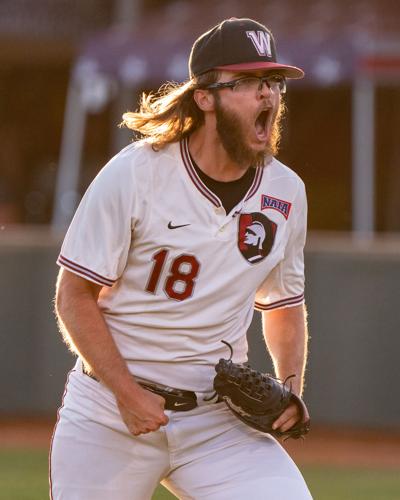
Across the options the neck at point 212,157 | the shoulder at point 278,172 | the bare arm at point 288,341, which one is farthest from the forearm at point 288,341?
the neck at point 212,157

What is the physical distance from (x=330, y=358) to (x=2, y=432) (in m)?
2.84

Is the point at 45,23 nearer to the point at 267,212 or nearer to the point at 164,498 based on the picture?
the point at 164,498

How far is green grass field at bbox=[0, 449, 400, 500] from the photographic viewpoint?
8.45 m

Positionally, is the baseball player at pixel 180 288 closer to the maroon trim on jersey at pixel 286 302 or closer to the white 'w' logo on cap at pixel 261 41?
the white 'w' logo on cap at pixel 261 41

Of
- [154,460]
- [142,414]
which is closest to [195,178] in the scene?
[142,414]

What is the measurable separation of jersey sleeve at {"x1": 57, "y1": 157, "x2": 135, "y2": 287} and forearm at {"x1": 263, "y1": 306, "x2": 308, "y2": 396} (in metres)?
0.75

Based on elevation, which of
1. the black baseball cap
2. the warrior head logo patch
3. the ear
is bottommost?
the warrior head logo patch

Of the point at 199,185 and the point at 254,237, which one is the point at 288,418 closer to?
the point at 254,237

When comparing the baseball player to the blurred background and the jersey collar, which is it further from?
the blurred background

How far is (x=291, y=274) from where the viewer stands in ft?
15.4

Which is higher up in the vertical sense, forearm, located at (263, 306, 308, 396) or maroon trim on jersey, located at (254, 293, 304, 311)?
maroon trim on jersey, located at (254, 293, 304, 311)

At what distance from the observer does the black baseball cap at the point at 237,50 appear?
4.30 meters

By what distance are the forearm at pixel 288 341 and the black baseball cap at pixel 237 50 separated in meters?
0.89

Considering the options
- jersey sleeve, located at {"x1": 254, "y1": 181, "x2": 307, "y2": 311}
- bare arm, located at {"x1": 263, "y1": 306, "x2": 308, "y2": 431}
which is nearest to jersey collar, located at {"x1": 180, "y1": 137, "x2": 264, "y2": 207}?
jersey sleeve, located at {"x1": 254, "y1": 181, "x2": 307, "y2": 311}
